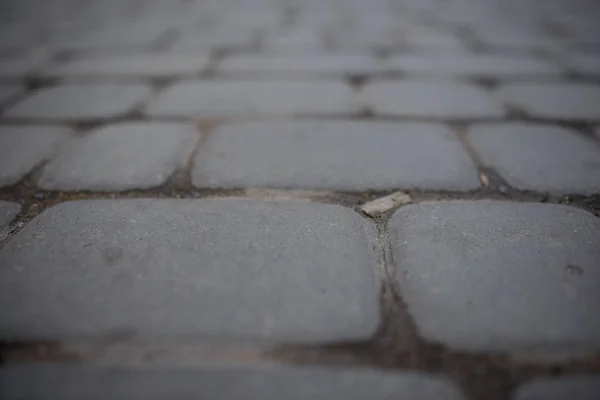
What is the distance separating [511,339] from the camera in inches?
18.4

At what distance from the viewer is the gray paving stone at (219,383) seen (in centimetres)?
42

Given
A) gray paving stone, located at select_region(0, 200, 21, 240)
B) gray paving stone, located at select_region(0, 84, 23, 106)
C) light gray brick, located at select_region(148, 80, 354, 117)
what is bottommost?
gray paving stone, located at select_region(0, 200, 21, 240)

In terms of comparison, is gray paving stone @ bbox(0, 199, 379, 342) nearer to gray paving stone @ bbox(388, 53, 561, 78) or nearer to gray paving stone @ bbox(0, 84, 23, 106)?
gray paving stone @ bbox(0, 84, 23, 106)

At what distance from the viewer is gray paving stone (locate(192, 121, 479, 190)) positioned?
78 cm

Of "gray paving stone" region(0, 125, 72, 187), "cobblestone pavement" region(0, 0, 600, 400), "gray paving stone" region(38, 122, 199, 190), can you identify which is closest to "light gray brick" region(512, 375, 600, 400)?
"cobblestone pavement" region(0, 0, 600, 400)

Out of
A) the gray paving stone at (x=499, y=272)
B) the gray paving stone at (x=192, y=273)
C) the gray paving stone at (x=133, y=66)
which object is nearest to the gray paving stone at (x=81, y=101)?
the gray paving stone at (x=133, y=66)

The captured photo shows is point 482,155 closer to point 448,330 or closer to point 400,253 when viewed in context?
point 400,253

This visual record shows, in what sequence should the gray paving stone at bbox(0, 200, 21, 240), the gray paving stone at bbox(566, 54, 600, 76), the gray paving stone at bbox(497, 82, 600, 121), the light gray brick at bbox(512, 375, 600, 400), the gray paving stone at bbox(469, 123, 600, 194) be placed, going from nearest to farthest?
the light gray brick at bbox(512, 375, 600, 400) → the gray paving stone at bbox(0, 200, 21, 240) → the gray paving stone at bbox(469, 123, 600, 194) → the gray paving stone at bbox(497, 82, 600, 121) → the gray paving stone at bbox(566, 54, 600, 76)

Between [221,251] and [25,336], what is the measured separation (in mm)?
278

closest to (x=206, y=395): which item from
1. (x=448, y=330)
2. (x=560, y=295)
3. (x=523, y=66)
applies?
(x=448, y=330)

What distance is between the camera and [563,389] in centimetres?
42

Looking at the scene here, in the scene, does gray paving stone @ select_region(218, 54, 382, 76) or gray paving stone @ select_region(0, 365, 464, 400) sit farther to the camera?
gray paving stone @ select_region(218, 54, 382, 76)

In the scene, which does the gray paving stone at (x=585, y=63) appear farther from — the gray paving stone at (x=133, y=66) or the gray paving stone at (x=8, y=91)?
the gray paving stone at (x=8, y=91)

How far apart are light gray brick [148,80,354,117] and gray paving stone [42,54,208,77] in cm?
19
